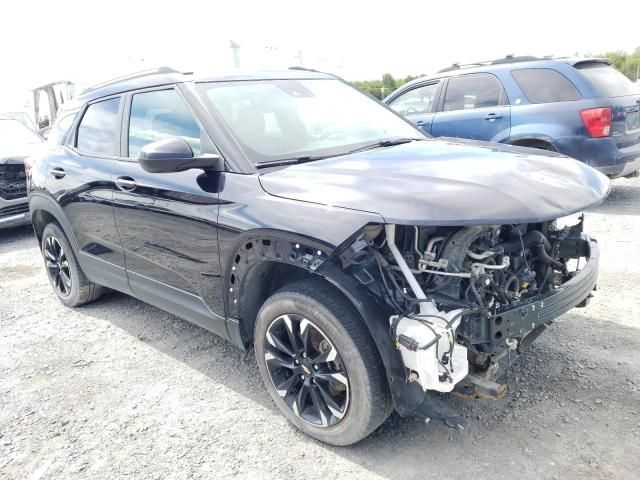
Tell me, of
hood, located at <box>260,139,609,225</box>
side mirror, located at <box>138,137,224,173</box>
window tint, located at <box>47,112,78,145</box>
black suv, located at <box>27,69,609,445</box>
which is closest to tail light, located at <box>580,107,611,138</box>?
black suv, located at <box>27,69,609,445</box>

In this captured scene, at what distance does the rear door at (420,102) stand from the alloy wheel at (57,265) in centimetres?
483

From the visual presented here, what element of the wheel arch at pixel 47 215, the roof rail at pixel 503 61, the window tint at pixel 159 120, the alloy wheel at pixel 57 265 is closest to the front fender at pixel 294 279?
the window tint at pixel 159 120

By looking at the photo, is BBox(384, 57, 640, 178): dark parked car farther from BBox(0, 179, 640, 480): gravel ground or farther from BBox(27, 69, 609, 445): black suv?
BBox(27, 69, 609, 445): black suv

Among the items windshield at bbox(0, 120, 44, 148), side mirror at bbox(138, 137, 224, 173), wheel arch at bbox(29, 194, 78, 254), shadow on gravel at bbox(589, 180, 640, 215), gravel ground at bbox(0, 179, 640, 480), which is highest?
side mirror at bbox(138, 137, 224, 173)

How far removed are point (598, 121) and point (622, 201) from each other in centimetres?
152

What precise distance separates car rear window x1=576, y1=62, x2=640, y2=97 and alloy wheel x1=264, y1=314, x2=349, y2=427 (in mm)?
5308

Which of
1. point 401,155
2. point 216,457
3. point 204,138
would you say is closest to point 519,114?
point 401,155

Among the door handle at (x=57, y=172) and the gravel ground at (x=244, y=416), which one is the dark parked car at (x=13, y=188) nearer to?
the door handle at (x=57, y=172)

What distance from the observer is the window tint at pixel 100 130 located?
373 cm

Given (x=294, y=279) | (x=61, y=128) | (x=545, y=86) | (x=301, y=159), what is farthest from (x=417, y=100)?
(x=294, y=279)

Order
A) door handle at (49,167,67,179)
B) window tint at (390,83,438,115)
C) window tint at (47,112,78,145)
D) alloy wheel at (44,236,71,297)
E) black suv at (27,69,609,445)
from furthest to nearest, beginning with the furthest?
window tint at (390,83,438,115), alloy wheel at (44,236,71,297), window tint at (47,112,78,145), door handle at (49,167,67,179), black suv at (27,69,609,445)

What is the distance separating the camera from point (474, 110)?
6.80 metres

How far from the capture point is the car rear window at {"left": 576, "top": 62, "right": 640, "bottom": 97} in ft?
20.0

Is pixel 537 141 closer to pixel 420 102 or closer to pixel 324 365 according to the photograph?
pixel 420 102
